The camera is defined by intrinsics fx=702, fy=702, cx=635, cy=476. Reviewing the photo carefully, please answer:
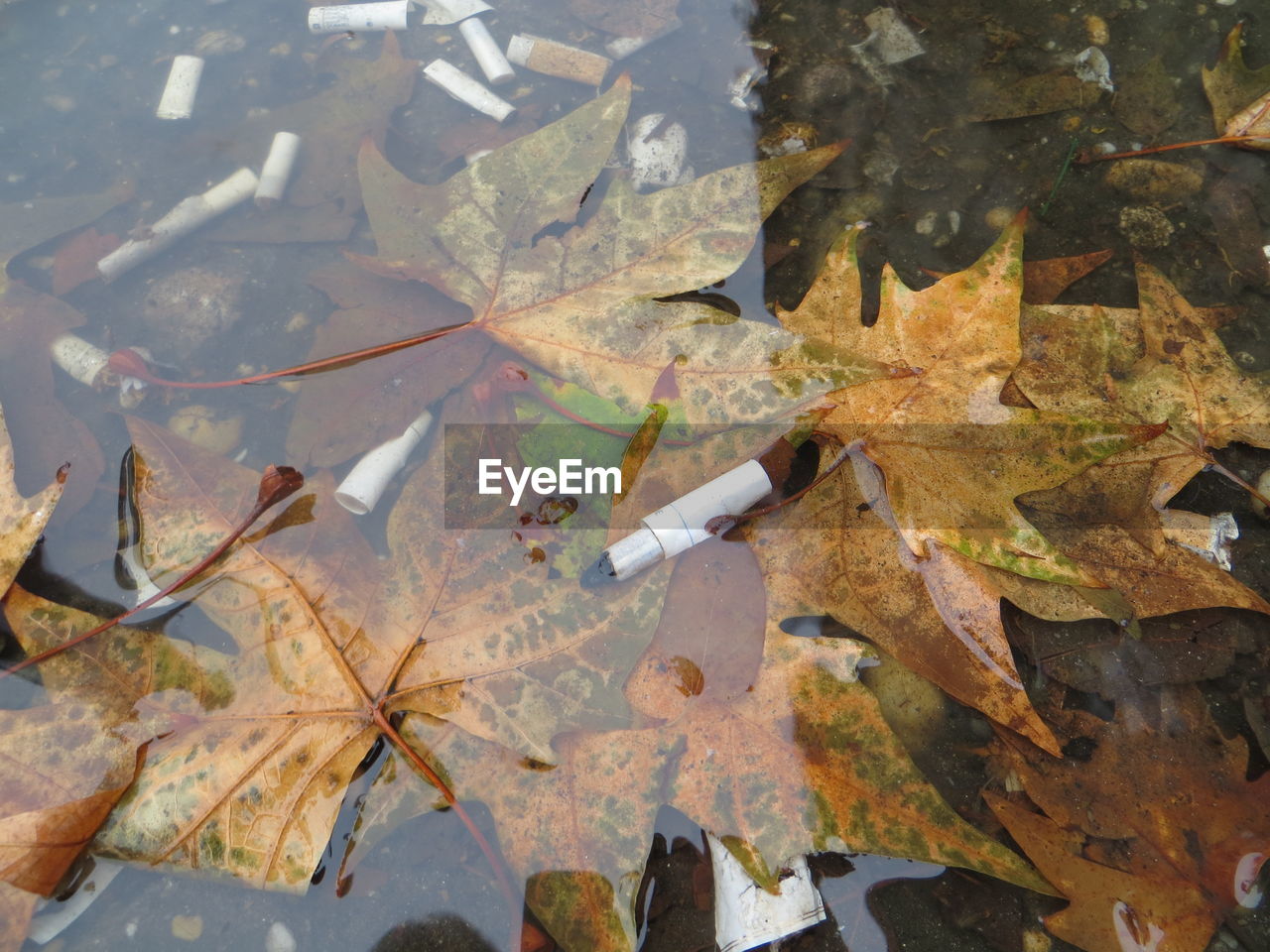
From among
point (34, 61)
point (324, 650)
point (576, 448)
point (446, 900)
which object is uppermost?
point (34, 61)

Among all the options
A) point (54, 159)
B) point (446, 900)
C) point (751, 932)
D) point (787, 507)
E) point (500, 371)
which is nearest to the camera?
point (751, 932)

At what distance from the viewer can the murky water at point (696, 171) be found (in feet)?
6.08

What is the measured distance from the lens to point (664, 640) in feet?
6.39

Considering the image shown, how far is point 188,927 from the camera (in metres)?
1.87

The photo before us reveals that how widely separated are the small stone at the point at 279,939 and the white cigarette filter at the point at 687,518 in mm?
1265

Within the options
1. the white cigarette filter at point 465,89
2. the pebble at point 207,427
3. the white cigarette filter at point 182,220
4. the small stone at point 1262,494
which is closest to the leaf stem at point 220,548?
the pebble at point 207,427

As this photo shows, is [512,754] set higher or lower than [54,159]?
lower

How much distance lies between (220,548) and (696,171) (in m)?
2.09

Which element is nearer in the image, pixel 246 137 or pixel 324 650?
pixel 324 650

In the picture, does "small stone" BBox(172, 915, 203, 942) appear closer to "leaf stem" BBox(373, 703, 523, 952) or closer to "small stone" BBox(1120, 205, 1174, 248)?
"leaf stem" BBox(373, 703, 523, 952)

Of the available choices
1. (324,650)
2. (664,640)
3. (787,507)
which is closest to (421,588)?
(324,650)

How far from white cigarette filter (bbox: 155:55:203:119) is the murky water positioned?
61mm

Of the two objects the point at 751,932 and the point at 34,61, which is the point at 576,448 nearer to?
the point at 751,932

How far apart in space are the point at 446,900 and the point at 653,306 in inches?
69.8
